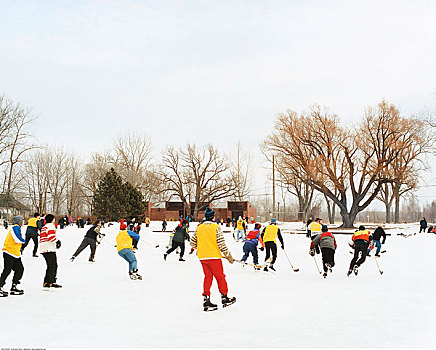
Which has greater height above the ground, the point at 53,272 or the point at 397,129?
the point at 397,129

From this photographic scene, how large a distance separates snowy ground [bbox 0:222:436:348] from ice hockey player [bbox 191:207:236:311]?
248 millimetres

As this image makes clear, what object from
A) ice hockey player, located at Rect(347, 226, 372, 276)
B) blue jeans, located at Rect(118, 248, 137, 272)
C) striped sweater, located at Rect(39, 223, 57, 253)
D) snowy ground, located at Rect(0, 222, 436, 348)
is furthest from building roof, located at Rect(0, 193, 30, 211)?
ice hockey player, located at Rect(347, 226, 372, 276)

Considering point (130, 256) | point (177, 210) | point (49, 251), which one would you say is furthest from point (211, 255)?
point (177, 210)

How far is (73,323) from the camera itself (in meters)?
6.45

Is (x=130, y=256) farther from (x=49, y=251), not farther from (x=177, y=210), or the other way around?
(x=177, y=210)

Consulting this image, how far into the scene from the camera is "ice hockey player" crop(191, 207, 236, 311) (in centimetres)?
Answer: 737

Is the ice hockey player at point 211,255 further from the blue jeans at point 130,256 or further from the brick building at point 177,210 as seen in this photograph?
the brick building at point 177,210

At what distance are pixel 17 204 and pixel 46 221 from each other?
184ft

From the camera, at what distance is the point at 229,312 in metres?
7.16

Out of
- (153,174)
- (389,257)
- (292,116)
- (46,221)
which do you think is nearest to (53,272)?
(46,221)

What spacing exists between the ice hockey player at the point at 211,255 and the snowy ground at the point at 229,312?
25 cm

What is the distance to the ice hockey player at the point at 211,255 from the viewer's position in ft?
24.2

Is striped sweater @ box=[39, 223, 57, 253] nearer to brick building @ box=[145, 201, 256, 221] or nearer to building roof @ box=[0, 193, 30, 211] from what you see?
building roof @ box=[0, 193, 30, 211]

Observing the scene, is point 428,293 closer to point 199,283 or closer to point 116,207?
point 199,283
